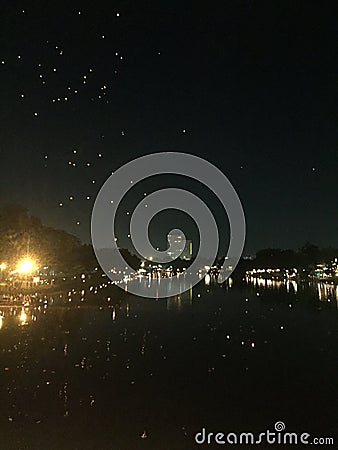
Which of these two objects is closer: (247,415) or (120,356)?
(247,415)

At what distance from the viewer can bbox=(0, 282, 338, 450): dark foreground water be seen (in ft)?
21.9

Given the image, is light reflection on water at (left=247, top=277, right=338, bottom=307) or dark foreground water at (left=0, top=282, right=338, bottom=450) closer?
dark foreground water at (left=0, top=282, right=338, bottom=450)

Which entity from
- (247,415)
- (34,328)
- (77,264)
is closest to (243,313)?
(34,328)

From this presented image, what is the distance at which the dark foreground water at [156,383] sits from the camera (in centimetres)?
668

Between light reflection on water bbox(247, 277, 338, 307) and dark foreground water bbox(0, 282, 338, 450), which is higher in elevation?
light reflection on water bbox(247, 277, 338, 307)

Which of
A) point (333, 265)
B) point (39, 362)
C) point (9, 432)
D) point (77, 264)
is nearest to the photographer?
point (9, 432)

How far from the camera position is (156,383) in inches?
370

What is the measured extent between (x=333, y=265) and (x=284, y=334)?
95.7 metres

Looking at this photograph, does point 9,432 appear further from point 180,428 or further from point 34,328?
point 34,328

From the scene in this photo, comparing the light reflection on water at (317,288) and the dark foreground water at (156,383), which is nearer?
the dark foreground water at (156,383)

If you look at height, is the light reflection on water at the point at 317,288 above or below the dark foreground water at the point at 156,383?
above

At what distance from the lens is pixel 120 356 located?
39.1 feet

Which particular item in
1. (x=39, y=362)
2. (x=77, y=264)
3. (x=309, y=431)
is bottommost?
(x=309, y=431)

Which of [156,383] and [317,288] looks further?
[317,288]
